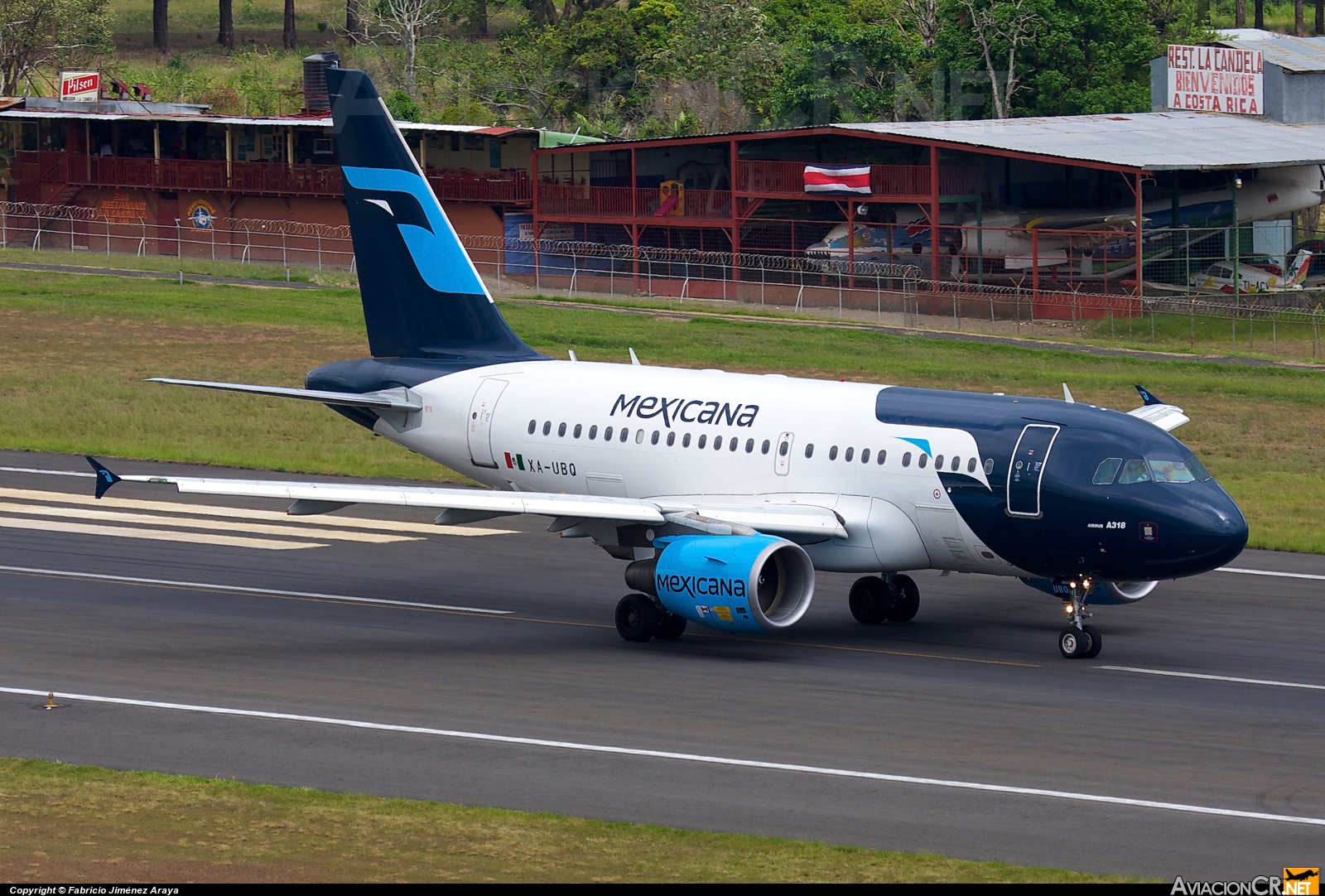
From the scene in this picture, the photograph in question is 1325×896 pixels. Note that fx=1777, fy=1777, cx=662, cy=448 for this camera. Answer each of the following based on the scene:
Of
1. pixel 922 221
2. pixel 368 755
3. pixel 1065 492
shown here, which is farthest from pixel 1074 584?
pixel 922 221

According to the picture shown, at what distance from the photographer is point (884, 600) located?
31.9 meters

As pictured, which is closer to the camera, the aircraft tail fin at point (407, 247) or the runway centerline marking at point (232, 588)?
the runway centerline marking at point (232, 588)

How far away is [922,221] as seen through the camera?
92.7 meters

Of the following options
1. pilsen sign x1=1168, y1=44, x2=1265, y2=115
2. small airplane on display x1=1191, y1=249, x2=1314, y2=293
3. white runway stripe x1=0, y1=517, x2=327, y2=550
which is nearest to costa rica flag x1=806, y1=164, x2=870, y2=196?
small airplane on display x1=1191, y1=249, x2=1314, y2=293

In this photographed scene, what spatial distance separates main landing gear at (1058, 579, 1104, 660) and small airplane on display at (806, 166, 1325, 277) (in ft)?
191

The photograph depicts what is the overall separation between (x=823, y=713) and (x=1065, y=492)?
579 cm

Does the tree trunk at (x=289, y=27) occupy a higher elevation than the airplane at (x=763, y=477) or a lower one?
higher

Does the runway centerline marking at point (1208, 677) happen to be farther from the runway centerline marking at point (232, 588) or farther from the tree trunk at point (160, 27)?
the tree trunk at point (160, 27)

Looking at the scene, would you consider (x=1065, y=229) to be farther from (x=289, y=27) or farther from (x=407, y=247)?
(x=289, y=27)

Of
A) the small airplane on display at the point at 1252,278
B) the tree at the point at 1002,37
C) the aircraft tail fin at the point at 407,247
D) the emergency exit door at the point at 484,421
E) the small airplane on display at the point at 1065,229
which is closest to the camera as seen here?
the emergency exit door at the point at 484,421

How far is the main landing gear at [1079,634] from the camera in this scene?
94.9 feet

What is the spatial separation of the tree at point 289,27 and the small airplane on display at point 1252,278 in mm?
98544

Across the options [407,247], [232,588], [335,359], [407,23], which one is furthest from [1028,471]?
[407,23]

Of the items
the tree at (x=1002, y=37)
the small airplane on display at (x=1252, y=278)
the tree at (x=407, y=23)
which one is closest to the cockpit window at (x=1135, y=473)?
the small airplane on display at (x=1252, y=278)
